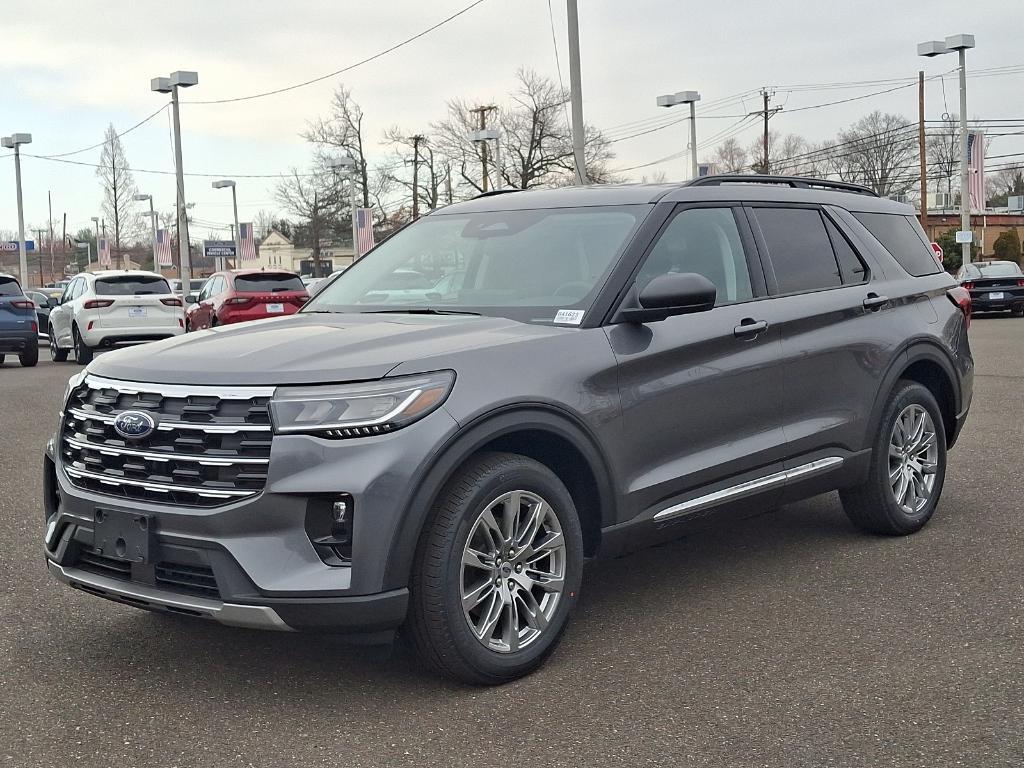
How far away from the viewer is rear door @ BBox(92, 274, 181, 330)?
65.2 feet

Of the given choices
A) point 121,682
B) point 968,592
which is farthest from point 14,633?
point 968,592

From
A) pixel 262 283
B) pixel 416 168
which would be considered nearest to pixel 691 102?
pixel 262 283

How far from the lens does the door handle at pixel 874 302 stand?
19.1 feet

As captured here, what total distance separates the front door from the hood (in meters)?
0.47

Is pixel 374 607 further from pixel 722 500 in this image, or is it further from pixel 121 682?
pixel 722 500

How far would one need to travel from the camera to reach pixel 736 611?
4.87m

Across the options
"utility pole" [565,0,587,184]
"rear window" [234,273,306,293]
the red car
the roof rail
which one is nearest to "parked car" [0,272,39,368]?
the red car

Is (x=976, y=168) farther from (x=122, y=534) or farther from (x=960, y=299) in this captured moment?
(x=122, y=534)

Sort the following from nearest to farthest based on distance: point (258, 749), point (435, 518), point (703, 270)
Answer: point (258, 749), point (435, 518), point (703, 270)

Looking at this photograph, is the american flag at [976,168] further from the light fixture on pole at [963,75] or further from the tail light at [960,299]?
the tail light at [960,299]

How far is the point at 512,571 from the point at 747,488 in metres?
1.38

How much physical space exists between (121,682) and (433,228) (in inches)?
99.4

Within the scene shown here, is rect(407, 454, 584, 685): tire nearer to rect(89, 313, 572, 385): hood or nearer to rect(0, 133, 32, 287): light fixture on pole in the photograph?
rect(89, 313, 572, 385): hood

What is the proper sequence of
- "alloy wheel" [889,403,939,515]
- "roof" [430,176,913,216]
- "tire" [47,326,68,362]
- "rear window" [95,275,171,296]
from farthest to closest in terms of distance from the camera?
"tire" [47,326,68,362], "rear window" [95,275,171,296], "alloy wheel" [889,403,939,515], "roof" [430,176,913,216]
